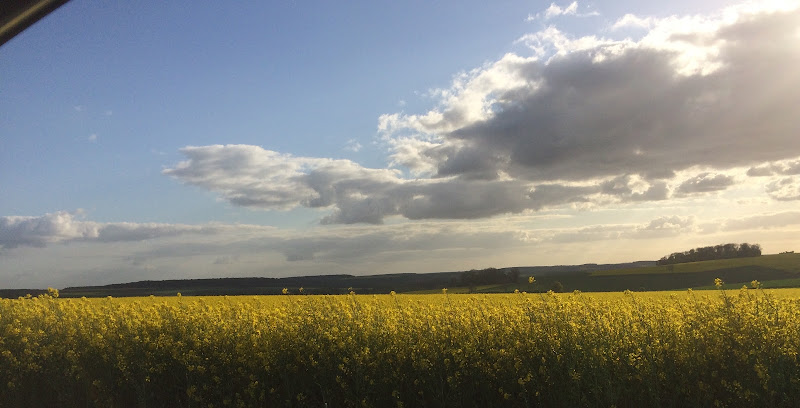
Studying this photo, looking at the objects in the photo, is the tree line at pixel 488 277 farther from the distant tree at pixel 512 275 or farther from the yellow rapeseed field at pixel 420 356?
the yellow rapeseed field at pixel 420 356

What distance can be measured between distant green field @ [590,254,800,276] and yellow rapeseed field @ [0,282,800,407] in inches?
1922

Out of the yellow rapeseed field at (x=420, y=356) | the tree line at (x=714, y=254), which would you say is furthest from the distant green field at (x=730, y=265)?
the yellow rapeseed field at (x=420, y=356)

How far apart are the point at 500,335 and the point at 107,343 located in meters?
6.46

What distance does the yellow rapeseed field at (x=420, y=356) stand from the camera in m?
6.50

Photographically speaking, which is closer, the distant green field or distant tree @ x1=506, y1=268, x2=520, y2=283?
distant tree @ x1=506, y1=268, x2=520, y2=283

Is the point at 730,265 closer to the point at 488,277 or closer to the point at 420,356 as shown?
the point at 488,277

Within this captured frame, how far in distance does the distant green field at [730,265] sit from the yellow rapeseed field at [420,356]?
48.8 meters

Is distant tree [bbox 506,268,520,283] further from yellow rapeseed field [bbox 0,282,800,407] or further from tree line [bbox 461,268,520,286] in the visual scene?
yellow rapeseed field [bbox 0,282,800,407]

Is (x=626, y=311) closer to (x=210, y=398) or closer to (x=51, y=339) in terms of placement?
(x=210, y=398)

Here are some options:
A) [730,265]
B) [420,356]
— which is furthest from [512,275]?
[420,356]

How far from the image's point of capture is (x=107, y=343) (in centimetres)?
930

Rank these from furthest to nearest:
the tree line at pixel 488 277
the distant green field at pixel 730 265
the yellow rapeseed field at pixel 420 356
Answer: the distant green field at pixel 730 265
the tree line at pixel 488 277
the yellow rapeseed field at pixel 420 356

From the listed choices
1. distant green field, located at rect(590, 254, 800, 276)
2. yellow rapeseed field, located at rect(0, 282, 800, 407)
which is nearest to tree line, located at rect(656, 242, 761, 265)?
distant green field, located at rect(590, 254, 800, 276)

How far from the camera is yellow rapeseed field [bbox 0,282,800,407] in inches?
256
